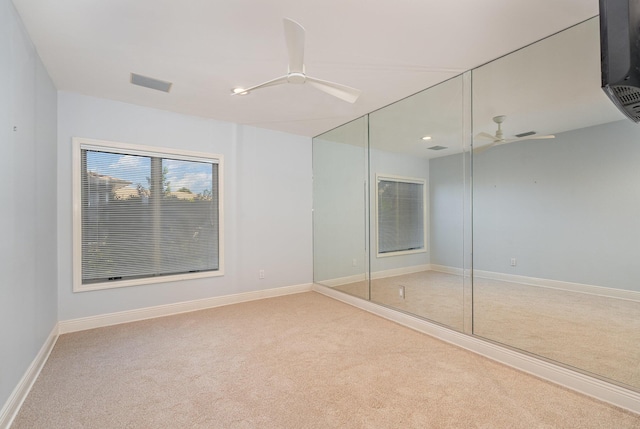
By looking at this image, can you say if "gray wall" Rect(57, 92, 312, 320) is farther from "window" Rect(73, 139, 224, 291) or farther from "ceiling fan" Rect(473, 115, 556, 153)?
"ceiling fan" Rect(473, 115, 556, 153)

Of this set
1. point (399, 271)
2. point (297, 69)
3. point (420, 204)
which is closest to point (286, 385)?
point (399, 271)

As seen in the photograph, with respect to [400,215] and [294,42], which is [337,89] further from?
[400,215]

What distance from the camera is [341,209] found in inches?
178

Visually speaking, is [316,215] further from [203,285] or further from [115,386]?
[115,386]

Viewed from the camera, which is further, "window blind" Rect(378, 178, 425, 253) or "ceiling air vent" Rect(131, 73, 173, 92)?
"window blind" Rect(378, 178, 425, 253)

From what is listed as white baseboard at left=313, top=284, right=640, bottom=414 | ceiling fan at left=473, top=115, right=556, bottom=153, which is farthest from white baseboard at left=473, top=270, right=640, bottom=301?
ceiling fan at left=473, top=115, right=556, bottom=153

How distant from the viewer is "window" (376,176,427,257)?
3516 mm

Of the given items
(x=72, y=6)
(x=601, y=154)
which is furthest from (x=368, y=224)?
(x=72, y=6)

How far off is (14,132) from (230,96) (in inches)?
73.5

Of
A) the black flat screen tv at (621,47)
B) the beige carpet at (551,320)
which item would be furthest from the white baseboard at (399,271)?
the black flat screen tv at (621,47)

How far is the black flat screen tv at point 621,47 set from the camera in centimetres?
109

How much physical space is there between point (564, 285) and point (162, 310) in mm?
4175

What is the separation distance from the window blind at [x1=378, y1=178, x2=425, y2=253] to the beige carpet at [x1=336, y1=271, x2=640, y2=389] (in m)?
0.54

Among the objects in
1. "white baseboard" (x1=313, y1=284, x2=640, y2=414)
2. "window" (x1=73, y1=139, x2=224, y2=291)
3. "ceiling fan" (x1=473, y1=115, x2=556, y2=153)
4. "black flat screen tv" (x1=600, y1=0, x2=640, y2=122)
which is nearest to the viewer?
"black flat screen tv" (x1=600, y1=0, x2=640, y2=122)
